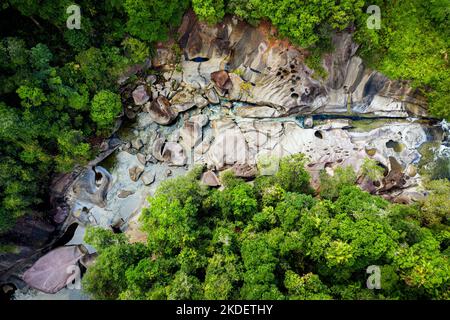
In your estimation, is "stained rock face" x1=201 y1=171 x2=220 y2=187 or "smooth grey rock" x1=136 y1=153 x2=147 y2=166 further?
"smooth grey rock" x1=136 y1=153 x2=147 y2=166

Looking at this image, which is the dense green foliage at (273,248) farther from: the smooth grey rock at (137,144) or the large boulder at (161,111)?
the large boulder at (161,111)

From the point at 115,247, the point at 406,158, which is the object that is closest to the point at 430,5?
the point at 406,158

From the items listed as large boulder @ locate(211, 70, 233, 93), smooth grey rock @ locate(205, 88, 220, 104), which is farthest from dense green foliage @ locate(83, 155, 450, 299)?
large boulder @ locate(211, 70, 233, 93)

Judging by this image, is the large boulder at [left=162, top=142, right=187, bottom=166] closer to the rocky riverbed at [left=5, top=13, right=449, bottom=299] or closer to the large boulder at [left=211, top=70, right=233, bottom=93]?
the rocky riverbed at [left=5, top=13, right=449, bottom=299]
